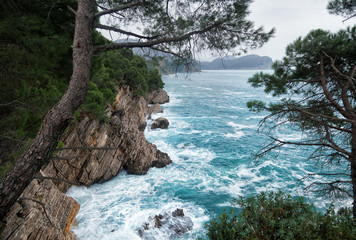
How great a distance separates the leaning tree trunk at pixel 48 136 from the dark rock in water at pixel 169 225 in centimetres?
945

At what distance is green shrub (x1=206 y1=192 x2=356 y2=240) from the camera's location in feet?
10.8

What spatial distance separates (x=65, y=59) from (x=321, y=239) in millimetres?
8761

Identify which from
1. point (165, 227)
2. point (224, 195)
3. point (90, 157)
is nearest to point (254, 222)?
point (165, 227)

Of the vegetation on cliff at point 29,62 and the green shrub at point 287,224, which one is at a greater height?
the vegetation on cliff at point 29,62

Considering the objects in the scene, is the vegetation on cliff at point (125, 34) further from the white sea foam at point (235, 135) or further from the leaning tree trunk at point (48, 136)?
the white sea foam at point (235, 135)

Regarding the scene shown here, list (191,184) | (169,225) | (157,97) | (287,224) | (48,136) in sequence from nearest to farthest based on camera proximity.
Result: (48,136), (287,224), (169,225), (191,184), (157,97)

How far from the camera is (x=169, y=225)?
36.7ft

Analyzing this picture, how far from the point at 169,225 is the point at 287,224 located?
937 centimetres

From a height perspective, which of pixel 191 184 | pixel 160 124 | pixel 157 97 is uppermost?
pixel 157 97

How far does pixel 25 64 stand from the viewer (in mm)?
5605

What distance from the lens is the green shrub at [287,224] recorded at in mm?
3292

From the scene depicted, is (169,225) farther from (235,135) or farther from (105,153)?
(235,135)

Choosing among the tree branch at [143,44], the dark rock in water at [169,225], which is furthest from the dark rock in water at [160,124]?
the tree branch at [143,44]

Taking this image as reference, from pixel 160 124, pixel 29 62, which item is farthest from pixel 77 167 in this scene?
pixel 160 124
